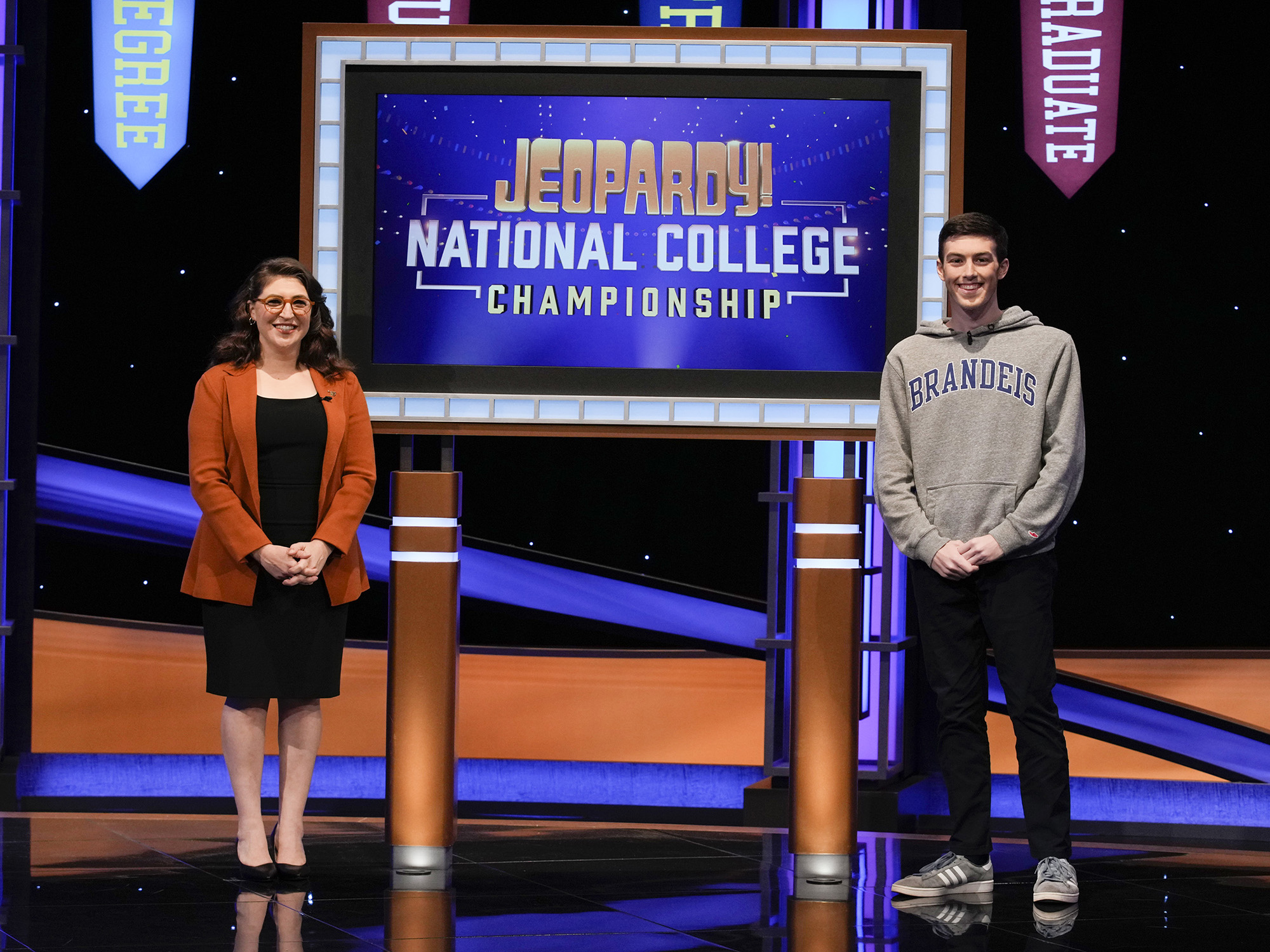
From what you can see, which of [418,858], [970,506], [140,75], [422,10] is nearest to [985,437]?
[970,506]

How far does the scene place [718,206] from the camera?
145 inches

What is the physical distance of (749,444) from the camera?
489cm

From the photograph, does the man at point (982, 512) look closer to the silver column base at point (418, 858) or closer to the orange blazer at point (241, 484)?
the silver column base at point (418, 858)

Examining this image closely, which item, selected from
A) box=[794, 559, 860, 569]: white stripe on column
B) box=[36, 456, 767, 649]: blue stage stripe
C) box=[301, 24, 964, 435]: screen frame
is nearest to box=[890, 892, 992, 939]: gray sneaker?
box=[794, 559, 860, 569]: white stripe on column

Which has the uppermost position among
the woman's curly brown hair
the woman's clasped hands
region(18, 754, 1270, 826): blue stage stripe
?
the woman's curly brown hair

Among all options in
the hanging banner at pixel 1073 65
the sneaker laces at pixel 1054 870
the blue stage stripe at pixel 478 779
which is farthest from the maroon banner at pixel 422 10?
the sneaker laces at pixel 1054 870

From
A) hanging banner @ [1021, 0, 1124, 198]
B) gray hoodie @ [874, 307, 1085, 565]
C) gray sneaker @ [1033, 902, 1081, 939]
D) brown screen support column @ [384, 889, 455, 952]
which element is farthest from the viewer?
hanging banner @ [1021, 0, 1124, 198]

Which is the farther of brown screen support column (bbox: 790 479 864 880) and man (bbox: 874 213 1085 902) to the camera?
brown screen support column (bbox: 790 479 864 880)

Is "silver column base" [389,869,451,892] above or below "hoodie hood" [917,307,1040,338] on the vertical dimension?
below

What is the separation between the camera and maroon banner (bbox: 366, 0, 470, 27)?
15.6 feet

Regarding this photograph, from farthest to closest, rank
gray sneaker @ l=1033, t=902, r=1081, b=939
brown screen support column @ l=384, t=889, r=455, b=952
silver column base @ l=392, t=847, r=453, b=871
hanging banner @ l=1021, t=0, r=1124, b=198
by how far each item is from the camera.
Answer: hanging banner @ l=1021, t=0, r=1124, b=198 → silver column base @ l=392, t=847, r=453, b=871 → gray sneaker @ l=1033, t=902, r=1081, b=939 → brown screen support column @ l=384, t=889, r=455, b=952

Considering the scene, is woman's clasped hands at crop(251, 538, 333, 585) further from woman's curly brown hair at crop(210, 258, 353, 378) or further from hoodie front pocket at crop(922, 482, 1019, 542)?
hoodie front pocket at crop(922, 482, 1019, 542)

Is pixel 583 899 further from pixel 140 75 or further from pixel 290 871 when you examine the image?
pixel 140 75

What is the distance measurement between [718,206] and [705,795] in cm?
208
